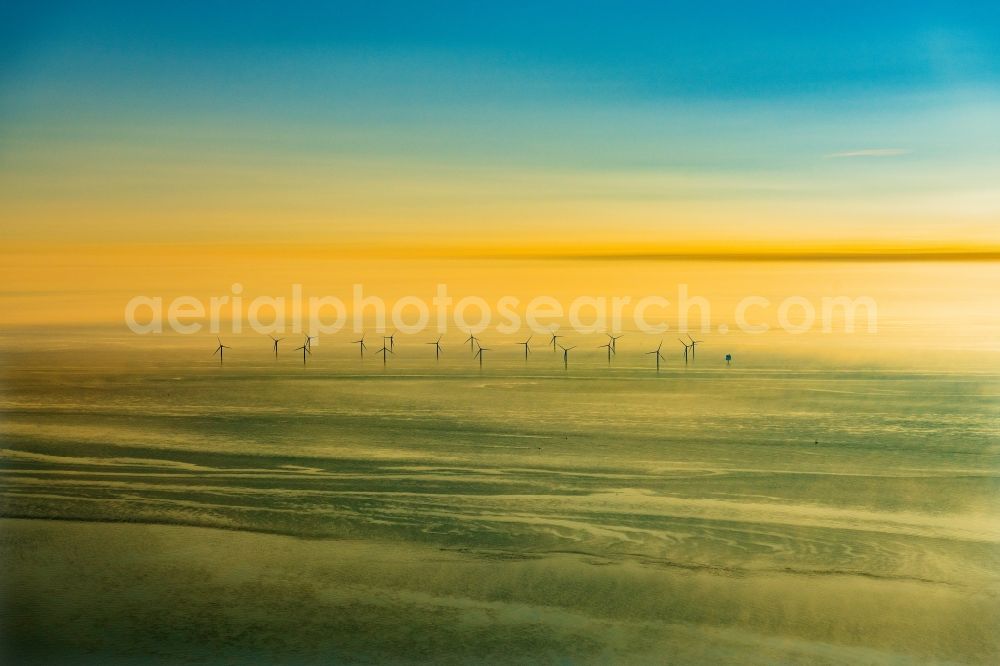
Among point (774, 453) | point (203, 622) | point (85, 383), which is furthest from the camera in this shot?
point (85, 383)

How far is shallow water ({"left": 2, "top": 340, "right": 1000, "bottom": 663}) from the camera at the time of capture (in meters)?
16.9

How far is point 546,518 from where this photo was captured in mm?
23016

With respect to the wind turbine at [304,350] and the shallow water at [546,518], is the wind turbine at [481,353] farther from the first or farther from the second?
the shallow water at [546,518]

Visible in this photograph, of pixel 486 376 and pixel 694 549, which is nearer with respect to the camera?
pixel 694 549

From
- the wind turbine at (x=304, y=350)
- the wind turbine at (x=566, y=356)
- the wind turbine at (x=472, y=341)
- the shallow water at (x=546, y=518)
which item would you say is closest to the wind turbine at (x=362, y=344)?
the wind turbine at (x=304, y=350)

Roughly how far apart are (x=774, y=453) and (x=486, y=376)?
2755 centimetres

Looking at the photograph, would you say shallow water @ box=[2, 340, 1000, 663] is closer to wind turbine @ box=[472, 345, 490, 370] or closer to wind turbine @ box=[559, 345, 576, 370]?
wind turbine @ box=[472, 345, 490, 370]

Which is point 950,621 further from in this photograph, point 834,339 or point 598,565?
point 834,339

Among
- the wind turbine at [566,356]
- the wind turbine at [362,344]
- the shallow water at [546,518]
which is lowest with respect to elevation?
the shallow water at [546,518]

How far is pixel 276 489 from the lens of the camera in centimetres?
2586

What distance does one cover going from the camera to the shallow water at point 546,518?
1689cm

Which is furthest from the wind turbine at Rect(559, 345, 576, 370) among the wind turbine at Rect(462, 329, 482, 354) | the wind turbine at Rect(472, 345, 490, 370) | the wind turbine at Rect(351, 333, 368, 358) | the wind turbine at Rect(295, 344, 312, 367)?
the wind turbine at Rect(295, 344, 312, 367)

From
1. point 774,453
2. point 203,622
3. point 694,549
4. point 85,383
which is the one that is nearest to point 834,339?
point 774,453

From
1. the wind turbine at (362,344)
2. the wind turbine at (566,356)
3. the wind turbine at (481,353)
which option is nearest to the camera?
the wind turbine at (481,353)
